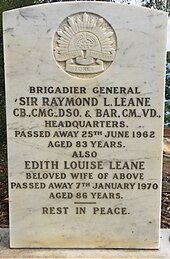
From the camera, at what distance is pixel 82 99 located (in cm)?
309

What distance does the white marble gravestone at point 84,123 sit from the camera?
9.91ft

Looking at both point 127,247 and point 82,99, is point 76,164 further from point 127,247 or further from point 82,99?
point 127,247

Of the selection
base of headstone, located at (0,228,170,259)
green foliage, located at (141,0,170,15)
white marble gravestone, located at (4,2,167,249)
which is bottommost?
base of headstone, located at (0,228,170,259)

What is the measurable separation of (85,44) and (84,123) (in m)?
0.59

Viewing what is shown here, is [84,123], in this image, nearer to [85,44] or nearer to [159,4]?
[85,44]

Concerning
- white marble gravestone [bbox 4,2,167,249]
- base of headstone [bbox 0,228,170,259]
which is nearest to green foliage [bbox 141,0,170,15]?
white marble gravestone [bbox 4,2,167,249]

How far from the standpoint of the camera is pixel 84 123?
3111mm

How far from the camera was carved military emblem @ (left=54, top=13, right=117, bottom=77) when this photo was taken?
302cm

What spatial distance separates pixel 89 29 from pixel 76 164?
3.34 feet

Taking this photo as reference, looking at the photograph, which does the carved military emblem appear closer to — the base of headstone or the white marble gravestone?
the white marble gravestone

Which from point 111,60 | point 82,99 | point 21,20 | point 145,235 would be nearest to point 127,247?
point 145,235

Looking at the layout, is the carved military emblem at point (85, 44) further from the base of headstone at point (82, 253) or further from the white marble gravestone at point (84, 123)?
the base of headstone at point (82, 253)

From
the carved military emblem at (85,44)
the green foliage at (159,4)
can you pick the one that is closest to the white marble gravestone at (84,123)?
the carved military emblem at (85,44)

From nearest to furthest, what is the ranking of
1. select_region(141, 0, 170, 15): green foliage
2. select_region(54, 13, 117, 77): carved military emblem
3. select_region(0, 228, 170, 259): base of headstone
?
select_region(54, 13, 117, 77): carved military emblem
select_region(0, 228, 170, 259): base of headstone
select_region(141, 0, 170, 15): green foliage
